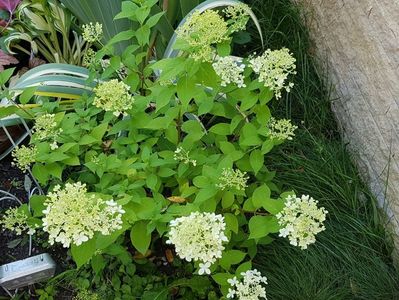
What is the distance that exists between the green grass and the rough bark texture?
0.05 meters

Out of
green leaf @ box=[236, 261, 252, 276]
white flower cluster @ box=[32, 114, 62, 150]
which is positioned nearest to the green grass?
green leaf @ box=[236, 261, 252, 276]

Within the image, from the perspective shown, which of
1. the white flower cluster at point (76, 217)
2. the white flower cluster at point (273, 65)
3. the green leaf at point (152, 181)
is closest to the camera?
the white flower cluster at point (76, 217)

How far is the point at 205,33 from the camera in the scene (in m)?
1.16

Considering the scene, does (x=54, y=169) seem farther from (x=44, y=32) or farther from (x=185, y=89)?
(x=44, y=32)

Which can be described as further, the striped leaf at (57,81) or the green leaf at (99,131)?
the striped leaf at (57,81)

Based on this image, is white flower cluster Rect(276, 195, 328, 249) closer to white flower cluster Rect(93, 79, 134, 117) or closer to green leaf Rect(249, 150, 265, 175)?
green leaf Rect(249, 150, 265, 175)

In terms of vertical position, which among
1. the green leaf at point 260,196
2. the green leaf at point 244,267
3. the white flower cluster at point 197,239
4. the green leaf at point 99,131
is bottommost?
the green leaf at point 244,267

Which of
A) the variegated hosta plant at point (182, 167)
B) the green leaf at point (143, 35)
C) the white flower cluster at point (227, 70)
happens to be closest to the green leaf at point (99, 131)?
the variegated hosta plant at point (182, 167)

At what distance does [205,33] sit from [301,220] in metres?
0.44

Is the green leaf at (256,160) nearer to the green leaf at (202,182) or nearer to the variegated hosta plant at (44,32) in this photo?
the green leaf at (202,182)

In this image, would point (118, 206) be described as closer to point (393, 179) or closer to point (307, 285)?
point (307, 285)

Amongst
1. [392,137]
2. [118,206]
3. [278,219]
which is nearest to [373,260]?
[392,137]

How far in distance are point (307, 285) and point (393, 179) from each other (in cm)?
39

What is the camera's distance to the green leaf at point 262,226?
1.22 m
